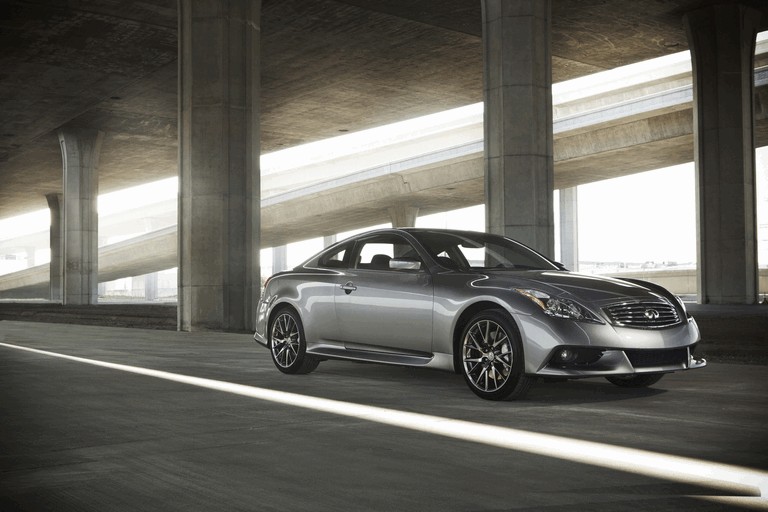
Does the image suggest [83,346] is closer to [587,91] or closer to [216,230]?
[216,230]

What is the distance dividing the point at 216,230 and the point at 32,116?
81.6 ft

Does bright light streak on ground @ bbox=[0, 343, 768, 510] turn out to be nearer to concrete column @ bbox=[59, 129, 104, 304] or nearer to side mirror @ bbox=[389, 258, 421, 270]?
side mirror @ bbox=[389, 258, 421, 270]

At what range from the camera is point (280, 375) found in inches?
352

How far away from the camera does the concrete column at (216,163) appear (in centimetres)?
1788

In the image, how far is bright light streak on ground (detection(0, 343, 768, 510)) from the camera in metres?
4.12

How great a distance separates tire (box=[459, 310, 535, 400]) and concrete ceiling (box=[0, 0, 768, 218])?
19596mm

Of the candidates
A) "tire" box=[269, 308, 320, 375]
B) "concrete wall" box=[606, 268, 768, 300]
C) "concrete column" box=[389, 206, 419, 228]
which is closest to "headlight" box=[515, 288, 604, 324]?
"tire" box=[269, 308, 320, 375]

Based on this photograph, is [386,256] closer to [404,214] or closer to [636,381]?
[636,381]

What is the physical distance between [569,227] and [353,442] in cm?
5578

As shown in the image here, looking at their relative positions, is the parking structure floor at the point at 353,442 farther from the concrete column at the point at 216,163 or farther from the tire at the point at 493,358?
the concrete column at the point at 216,163

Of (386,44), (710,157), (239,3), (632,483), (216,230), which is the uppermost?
(386,44)

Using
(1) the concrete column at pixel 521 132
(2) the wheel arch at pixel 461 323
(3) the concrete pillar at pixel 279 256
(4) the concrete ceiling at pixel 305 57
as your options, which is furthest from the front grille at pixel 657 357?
(3) the concrete pillar at pixel 279 256

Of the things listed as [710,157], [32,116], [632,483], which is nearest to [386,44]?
[710,157]

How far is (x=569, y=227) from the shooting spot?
59375mm
